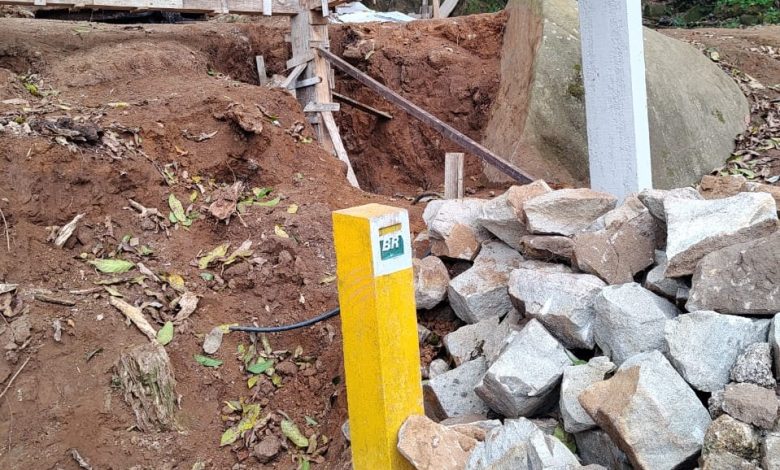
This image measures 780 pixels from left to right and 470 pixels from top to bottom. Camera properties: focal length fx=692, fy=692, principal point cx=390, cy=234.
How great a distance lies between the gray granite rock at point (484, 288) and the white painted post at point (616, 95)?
1.15 meters

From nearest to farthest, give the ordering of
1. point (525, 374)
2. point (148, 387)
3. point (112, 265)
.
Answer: point (525, 374)
point (148, 387)
point (112, 265)

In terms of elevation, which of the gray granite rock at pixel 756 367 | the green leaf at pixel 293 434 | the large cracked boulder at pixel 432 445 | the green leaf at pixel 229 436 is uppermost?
the gray granite rock at pixel 756 367

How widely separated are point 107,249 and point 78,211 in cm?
33

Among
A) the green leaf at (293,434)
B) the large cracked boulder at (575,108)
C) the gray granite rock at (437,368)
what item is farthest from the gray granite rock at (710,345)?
the large cracked boulder at (575,108)

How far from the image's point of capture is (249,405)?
3658mm

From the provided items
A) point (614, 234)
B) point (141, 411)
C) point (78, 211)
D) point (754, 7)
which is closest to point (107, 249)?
point (78, 211)

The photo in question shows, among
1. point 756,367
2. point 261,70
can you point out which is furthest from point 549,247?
point 261,70

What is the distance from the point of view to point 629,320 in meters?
3.04

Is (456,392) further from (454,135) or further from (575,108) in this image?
(575,108)

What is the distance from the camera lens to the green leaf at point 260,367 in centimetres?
379

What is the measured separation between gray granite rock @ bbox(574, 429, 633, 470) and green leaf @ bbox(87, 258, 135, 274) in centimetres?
266

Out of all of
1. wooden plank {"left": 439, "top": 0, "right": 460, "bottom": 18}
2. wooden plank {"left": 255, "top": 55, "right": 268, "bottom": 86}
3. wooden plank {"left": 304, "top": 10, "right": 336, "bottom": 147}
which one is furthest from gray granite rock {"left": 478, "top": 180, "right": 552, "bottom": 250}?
wooden plank {"left": 439, "top": 0, "right": 460, "bottom": 18}

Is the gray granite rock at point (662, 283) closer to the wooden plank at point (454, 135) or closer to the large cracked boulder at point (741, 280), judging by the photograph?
the large cracked boulder at point (741, 280)

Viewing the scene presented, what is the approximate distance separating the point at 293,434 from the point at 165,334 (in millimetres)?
884
